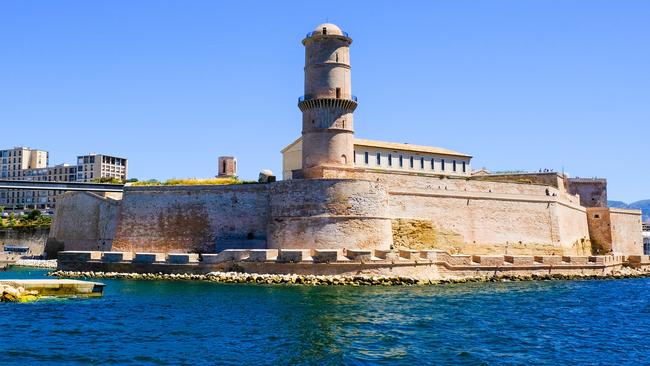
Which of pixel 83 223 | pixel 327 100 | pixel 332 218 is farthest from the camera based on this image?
pixel 83 223

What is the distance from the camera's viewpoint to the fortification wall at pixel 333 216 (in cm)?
2791

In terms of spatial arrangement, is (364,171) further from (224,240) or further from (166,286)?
(166,286)

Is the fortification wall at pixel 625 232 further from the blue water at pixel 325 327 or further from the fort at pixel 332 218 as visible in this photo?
the blue water at pixel 325 327

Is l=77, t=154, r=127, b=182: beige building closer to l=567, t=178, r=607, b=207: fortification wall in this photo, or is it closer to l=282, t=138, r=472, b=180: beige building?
l=282, t=138, r=472, b=180: beige building

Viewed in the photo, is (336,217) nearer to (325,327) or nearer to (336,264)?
(336,264)

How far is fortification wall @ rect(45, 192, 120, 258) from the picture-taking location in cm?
3347

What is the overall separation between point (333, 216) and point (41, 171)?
72317mm

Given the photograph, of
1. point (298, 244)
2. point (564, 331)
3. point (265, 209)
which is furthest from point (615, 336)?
point (265, 209)

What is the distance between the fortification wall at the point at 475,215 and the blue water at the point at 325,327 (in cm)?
787

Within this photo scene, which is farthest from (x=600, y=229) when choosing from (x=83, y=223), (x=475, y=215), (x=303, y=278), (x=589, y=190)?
(x=83, y=223)

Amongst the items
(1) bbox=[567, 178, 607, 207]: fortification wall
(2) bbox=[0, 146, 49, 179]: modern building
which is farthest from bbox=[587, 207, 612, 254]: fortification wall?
(2) bbox=[0, 146, 49, 179]: modern building

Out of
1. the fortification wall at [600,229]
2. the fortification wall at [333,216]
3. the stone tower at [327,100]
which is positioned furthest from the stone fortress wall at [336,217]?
the fortification wall at [600,229]

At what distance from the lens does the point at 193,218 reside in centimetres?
3142

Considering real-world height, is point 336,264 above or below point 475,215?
below
